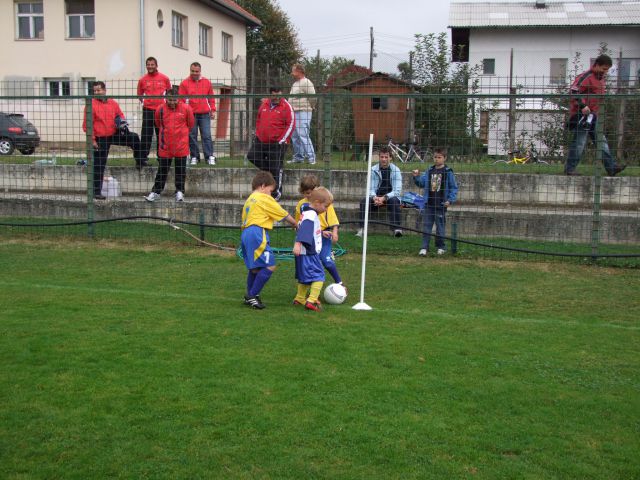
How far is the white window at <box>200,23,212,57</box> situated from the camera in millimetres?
36594

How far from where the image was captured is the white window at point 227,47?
129ft

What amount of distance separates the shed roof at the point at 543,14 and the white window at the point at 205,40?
38.7ft

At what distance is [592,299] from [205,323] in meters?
4.48

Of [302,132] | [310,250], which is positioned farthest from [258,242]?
[302,132]

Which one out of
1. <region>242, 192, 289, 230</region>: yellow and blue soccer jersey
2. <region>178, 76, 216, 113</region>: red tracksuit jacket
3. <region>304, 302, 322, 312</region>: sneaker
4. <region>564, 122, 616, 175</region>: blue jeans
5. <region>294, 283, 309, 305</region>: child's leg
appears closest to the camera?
<region>304, 302, 322, 312</region>: sneaker

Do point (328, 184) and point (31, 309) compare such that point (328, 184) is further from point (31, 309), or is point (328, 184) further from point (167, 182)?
point (31, 309)

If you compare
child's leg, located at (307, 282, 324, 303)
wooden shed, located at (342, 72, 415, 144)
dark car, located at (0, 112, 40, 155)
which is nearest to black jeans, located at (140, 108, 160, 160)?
wooden shed, located at (342, 72, 415, 144)

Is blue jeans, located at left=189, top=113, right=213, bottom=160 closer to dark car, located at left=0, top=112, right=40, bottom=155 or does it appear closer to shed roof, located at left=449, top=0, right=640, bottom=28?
dark car, located at left=0, top=112, right=40, bottom=155

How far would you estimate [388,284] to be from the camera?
948 cm

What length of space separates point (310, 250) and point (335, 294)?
59 centimetres

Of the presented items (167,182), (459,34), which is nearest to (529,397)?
(167,182)

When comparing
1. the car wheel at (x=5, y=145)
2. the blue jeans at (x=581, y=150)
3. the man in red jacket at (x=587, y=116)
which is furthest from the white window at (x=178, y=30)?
the blue jeans at (x=581, y=150)

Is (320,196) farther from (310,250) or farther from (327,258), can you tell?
(327,258)

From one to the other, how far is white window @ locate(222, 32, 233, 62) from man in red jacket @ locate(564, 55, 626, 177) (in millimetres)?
28905
